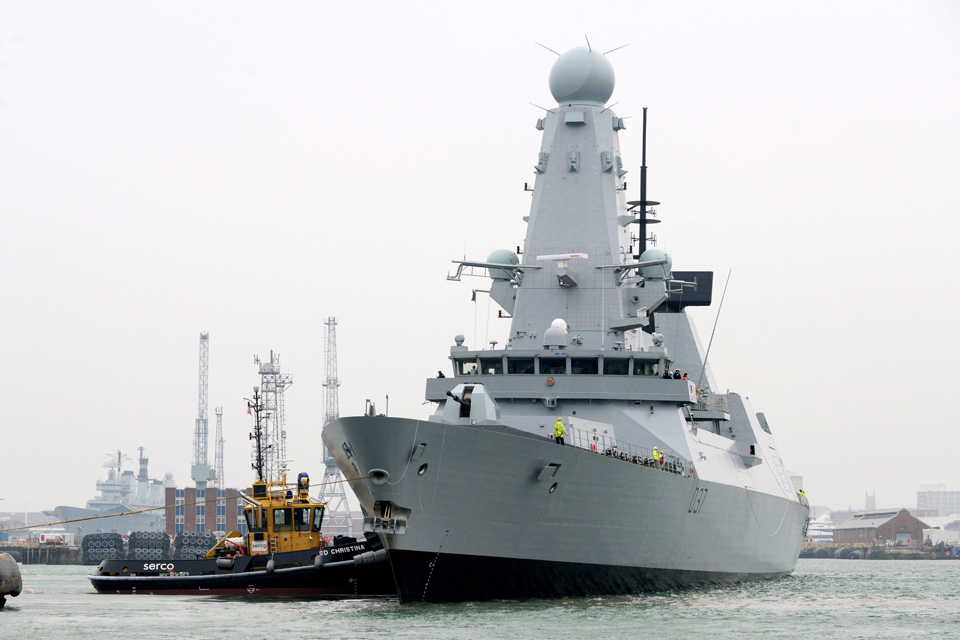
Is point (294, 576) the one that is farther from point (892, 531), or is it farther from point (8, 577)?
point (892, 531)

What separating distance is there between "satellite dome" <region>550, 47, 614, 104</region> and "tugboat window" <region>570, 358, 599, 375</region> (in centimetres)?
772

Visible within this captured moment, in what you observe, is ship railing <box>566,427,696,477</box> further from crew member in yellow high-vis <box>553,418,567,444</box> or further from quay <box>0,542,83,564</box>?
quay <box>0,542,83,564</box>

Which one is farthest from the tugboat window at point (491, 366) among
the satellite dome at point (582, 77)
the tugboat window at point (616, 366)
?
the satellite dome at point (582, 77)

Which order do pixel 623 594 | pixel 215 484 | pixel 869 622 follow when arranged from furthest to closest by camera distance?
pixel 215 484, pixel 623 594, pixel 869 622

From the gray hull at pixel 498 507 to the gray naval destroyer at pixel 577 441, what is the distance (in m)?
0.03

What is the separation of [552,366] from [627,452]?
302cm

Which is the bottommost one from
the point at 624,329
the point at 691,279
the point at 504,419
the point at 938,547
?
the point at 938,547

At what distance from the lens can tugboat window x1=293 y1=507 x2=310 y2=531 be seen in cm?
3084

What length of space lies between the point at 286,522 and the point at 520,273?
8.61 meters

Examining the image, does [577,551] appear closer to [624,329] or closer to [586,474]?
[586,474]

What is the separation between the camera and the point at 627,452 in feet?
87.1

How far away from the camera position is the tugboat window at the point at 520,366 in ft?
93.9

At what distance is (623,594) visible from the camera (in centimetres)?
2566

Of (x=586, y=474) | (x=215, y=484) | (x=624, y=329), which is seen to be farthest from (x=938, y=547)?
(x=586, y=474)
